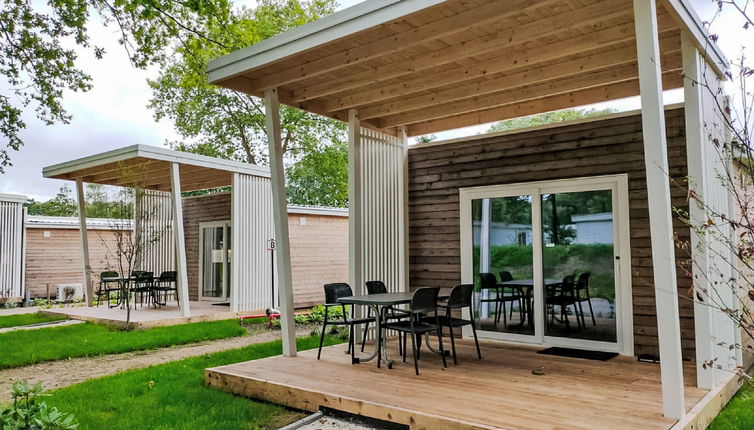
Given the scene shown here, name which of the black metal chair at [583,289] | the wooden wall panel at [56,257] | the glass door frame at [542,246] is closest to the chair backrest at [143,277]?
the wooden wall panel at [56,257]

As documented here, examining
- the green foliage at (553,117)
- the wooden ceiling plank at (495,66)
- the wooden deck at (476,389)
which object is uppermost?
the green foliage at (553,117)

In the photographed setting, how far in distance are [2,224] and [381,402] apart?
13.0 m

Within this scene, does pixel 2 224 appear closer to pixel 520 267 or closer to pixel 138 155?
pixel 138 155

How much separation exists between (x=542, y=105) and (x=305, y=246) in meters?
7.06

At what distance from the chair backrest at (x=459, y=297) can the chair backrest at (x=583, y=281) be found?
1519mm

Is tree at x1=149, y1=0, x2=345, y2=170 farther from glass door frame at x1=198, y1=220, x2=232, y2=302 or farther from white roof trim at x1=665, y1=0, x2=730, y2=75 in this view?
white roof trim at x1=665, y1=0, x2=730, y2=75

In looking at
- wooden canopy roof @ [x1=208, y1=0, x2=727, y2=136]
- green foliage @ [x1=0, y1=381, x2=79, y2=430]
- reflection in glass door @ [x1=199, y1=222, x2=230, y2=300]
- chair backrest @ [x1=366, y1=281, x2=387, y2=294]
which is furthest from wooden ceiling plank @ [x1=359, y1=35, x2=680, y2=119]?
reflection in glass door @ [x1=199, y1=222, x2=230, y2=300]

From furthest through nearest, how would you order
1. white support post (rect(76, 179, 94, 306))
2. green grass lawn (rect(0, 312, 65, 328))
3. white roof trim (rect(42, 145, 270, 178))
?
1. white support post (rect(76, 179, 94, 306))
2. green grass lawn (rect(0, 312, 65, 328))
3. white roof trim (rect(42, 145, 270, 178))

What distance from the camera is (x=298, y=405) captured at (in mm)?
4098

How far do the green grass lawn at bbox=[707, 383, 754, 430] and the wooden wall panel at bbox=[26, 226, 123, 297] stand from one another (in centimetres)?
1318

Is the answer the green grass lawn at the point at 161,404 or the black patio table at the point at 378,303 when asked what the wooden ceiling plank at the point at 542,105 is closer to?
the black patio table at the point at 378,303

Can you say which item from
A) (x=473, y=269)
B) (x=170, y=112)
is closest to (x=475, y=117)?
(x=473, y=269)

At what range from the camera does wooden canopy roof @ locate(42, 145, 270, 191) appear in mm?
8859

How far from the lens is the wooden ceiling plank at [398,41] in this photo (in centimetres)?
374
